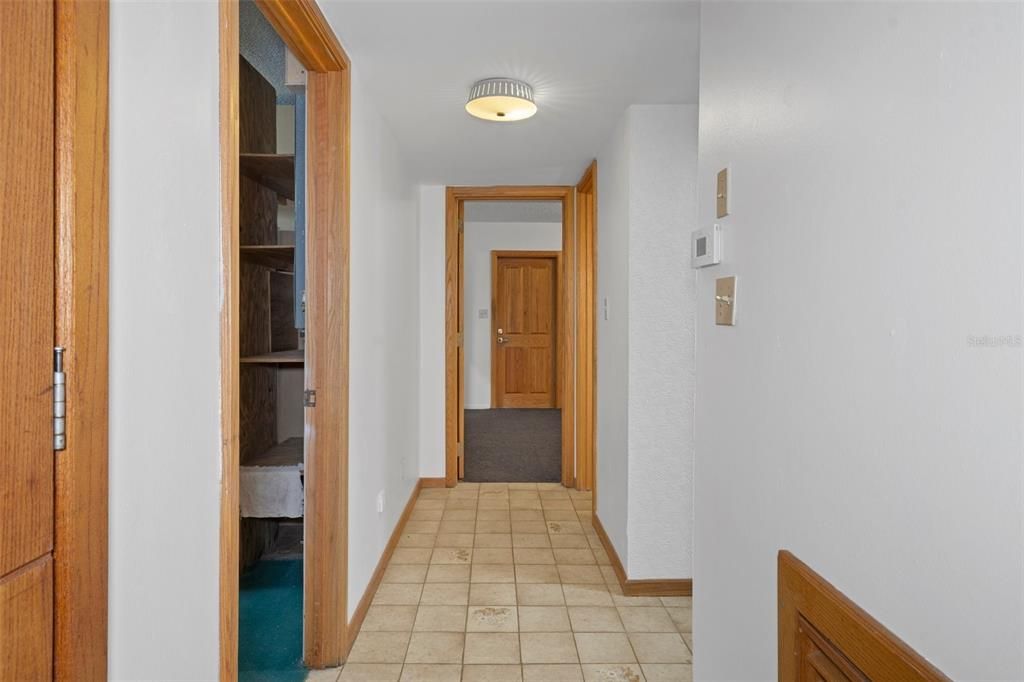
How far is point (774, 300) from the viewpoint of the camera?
4.03 feet

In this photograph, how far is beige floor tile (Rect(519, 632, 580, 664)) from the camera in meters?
2.11

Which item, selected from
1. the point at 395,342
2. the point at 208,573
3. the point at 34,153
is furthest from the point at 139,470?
the point at 395,342

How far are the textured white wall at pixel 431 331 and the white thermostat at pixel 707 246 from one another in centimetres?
291

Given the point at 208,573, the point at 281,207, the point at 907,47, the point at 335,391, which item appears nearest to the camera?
the point at 907,47

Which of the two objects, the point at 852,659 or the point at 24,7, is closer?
the point at 24,7

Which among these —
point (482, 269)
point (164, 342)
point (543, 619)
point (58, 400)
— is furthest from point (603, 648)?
point (482, 269)

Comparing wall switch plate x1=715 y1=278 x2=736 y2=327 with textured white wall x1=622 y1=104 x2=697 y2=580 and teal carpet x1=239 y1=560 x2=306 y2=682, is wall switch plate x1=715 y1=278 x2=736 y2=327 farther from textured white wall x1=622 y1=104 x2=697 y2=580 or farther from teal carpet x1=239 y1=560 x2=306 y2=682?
teal carpet x1=239 y1=560 x2=306 y2=682

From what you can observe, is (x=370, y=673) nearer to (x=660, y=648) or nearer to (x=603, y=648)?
(x=603, y=648)

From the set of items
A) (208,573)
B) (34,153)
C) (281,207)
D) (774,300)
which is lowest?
(208,573)

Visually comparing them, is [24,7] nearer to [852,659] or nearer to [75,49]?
[75,49]

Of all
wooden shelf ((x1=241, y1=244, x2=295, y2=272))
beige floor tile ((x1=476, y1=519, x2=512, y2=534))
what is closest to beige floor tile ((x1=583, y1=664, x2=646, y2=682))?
beige floor tile ((x1=476, y1=519, x2=512, y2=534))

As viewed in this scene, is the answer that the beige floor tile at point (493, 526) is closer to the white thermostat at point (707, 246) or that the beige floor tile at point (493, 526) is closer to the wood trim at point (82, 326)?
the white thermostat at point (707, 246)

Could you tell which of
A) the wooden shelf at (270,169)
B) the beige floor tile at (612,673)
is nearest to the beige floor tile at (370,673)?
the beige floor tile at (612,673)

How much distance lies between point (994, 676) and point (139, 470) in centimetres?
114
